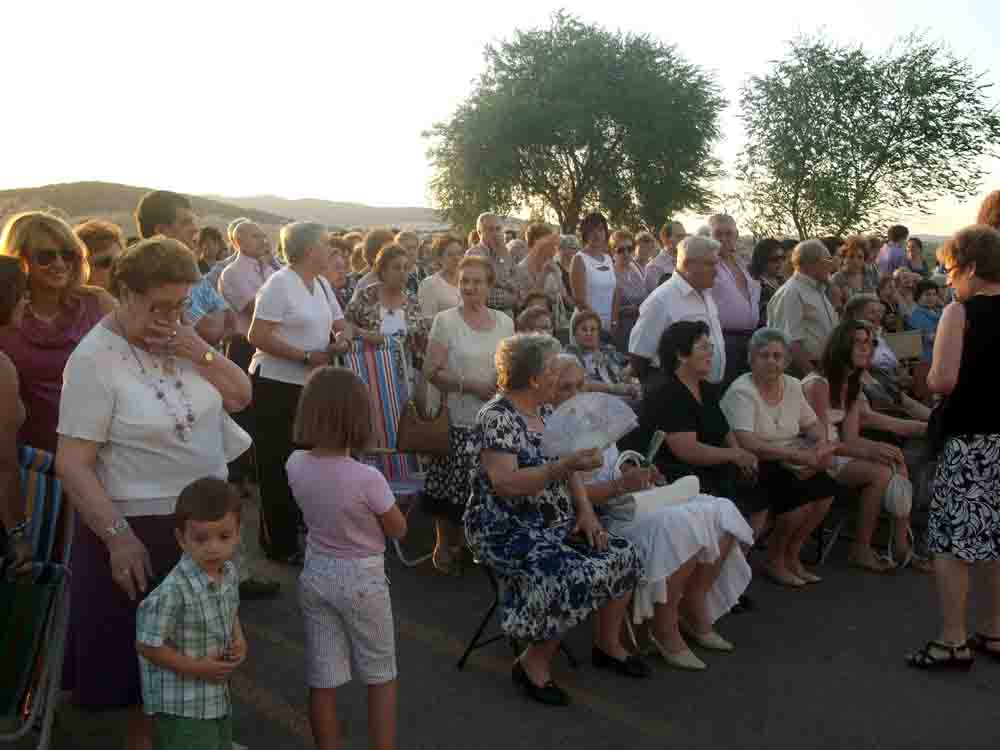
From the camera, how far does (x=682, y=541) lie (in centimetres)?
478

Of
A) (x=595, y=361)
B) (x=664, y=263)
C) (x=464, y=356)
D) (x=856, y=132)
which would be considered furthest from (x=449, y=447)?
(x=856, y=132)

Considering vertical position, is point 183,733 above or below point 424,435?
below

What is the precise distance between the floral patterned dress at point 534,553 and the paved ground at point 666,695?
40cm

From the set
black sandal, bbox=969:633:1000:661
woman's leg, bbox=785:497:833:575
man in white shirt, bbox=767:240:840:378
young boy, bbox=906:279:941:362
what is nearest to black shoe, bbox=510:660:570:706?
black sandal, bbox=969:633:1000:661

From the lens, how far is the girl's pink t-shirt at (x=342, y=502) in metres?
3.45

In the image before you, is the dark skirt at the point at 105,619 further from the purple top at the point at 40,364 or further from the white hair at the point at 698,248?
the white hair at the point at 698,248

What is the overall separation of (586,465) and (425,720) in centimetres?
124

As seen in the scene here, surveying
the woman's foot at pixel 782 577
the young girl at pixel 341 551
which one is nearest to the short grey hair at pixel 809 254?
the woman's foot at pixel 782 577

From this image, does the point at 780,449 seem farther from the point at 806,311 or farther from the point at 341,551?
the point at 341,551

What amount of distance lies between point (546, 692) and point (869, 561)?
306cm

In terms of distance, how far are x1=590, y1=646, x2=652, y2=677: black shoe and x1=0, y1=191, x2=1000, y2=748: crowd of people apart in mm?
12

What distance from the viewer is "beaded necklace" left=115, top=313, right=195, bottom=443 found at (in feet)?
10.5

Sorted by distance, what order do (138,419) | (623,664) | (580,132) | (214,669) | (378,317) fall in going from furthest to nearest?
(580,132) → (378,317) → (623,664) → (138,419) → (214,669)

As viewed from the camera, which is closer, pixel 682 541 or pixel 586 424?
pixel 586 424
